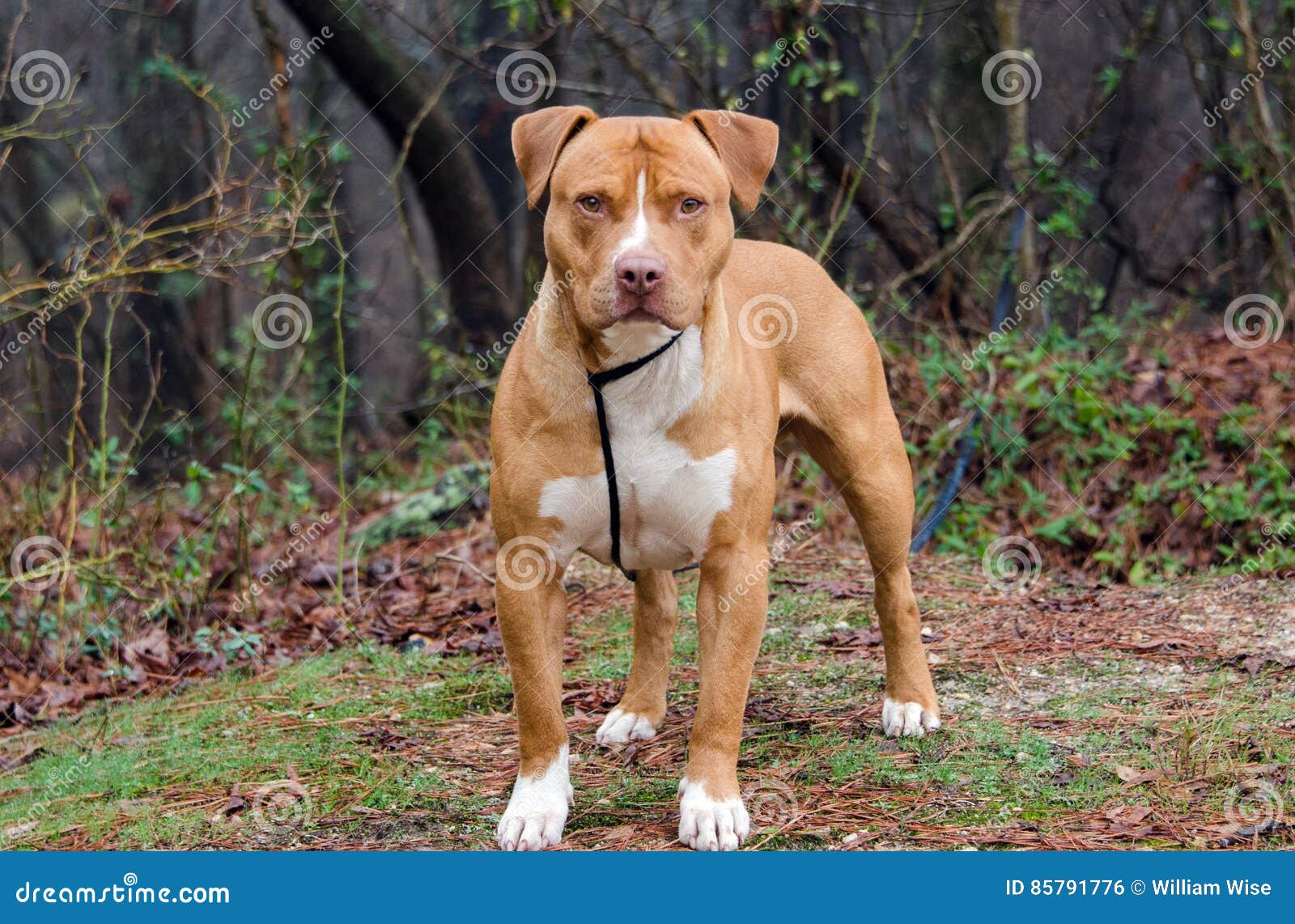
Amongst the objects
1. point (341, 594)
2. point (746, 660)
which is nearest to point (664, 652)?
point (746, 660)

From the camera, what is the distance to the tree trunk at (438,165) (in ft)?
29.1

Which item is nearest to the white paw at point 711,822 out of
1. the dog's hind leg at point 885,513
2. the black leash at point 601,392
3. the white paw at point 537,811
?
the white paw at point 537,811

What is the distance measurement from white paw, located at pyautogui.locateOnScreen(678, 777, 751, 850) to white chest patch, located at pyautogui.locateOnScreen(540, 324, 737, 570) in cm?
73

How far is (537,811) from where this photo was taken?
3.61 meters

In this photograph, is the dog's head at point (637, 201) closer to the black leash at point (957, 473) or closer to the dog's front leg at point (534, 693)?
the dog's front leg at point (534, 693)

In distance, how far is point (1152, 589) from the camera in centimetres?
605

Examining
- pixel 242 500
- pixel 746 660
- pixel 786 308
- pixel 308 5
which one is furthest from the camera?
pixel 308 5

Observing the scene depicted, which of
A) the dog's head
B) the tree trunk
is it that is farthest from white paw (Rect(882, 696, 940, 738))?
the tree trunk

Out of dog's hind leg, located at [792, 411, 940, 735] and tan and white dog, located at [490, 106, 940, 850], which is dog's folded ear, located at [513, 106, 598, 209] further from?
dog's hind leg, located at [792, 411, 940, 735]

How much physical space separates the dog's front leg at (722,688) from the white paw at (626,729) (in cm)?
69

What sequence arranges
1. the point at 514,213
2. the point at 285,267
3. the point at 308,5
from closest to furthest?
the point at 308,5 < the point at 285,267 < the point at 514,213

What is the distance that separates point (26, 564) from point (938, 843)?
4.75 metres

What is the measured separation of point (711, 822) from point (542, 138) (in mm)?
1984

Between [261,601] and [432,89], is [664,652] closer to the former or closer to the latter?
[261,601]
